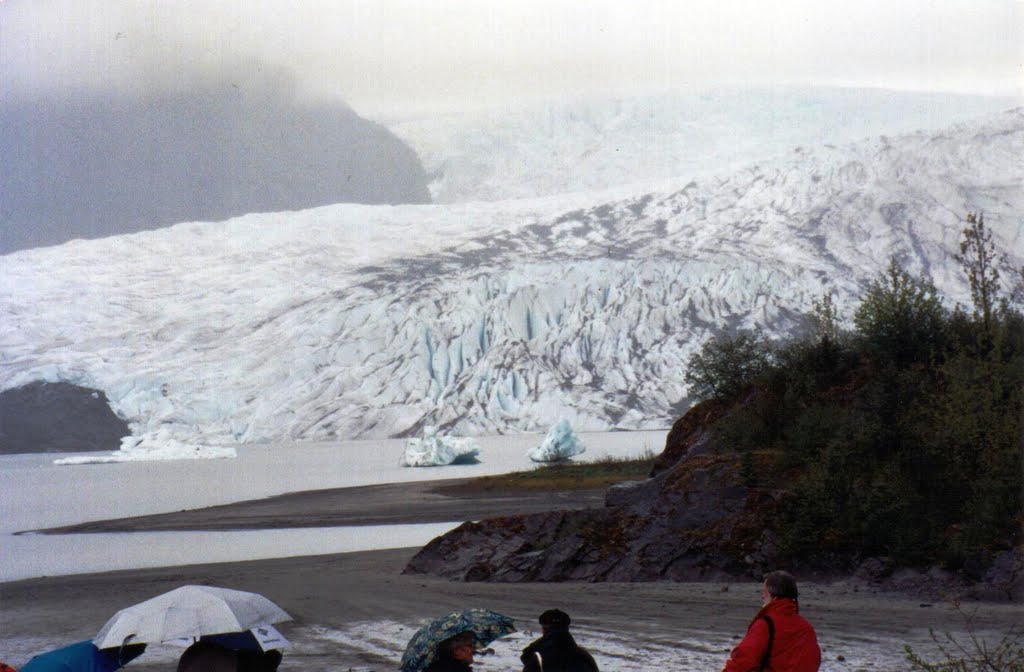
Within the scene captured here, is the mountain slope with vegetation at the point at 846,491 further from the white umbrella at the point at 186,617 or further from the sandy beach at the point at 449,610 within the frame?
the white umbrella at the point at 186,617

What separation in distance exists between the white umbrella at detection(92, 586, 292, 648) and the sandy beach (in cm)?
463

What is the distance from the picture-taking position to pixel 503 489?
3881 centimetres

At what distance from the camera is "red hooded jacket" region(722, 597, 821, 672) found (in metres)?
5.54

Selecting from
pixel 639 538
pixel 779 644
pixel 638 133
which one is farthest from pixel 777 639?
pixel 638 133

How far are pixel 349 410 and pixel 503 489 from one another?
1684 inches

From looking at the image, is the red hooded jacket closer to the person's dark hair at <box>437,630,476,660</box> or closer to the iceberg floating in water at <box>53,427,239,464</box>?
the person's dark hair at <box>437,630,476,660</box>

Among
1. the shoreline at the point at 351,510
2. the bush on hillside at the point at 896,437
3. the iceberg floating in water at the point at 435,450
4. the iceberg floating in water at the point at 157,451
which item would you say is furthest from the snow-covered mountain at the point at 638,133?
the bush on hillside at the point at 896,437

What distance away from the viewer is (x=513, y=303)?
8119cm

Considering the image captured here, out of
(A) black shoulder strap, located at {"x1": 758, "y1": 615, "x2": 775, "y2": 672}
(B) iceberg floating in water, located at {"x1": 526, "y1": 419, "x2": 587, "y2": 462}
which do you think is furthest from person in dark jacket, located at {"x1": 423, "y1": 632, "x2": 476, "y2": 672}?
(B) iceberg floating in water, located at {"x1": 526, "y1": 419, "x2": 587, "y2": 462}

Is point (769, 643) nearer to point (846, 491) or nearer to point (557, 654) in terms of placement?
point (557, 654)

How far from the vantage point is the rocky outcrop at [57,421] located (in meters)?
81.5

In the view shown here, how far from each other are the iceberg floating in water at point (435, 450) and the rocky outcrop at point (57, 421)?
29814 mm

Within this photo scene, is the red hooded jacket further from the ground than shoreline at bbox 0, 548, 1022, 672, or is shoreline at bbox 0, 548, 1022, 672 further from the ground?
the red hooded jacket

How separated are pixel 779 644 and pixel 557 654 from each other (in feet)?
3.07
